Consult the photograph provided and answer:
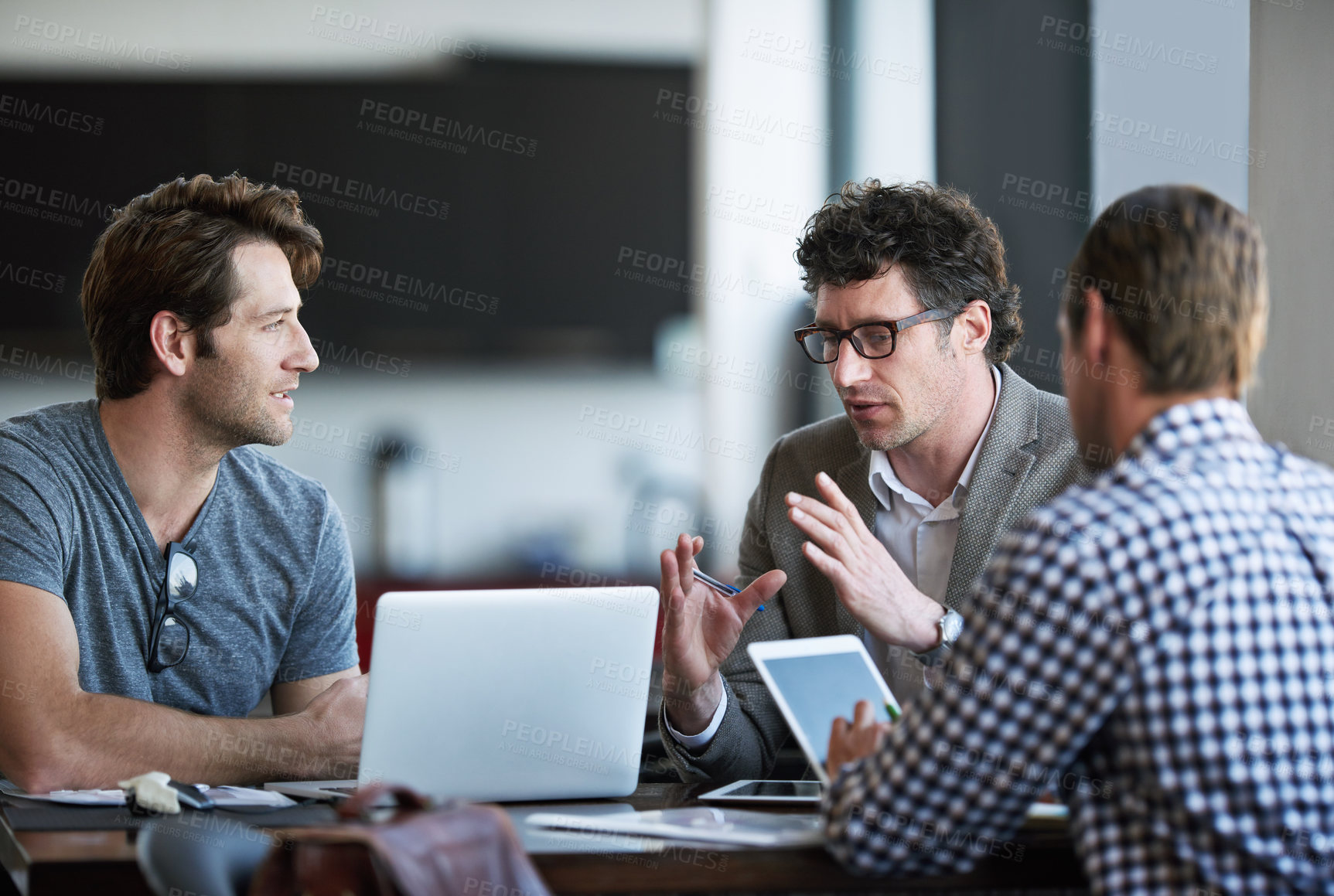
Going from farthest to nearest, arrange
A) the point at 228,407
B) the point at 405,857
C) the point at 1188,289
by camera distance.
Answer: the point at 228,407 < the point at 1188,289 < the point at 405,857

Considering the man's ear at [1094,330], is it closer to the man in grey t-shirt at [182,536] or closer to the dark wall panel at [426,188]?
the man in grey t-shirt at [182,536]

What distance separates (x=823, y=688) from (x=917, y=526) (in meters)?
0.63

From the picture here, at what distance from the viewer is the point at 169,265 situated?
1.83 m

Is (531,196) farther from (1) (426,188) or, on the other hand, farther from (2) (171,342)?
(2) (171,342)

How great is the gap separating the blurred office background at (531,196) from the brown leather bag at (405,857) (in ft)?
7.38

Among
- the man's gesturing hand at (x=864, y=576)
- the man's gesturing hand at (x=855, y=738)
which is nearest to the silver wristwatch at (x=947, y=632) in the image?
the man's gesturing hand at (x=864, y=576)

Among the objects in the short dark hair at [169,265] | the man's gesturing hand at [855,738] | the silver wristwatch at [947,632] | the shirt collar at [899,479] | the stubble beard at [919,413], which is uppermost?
the short dark hair at [169,265]

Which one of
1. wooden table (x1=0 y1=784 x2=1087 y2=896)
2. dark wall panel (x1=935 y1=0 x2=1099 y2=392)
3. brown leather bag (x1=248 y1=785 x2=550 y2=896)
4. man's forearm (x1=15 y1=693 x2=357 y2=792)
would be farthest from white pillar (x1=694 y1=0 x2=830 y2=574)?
brown leather bag (x1=248 y1=785 x2=550 y2=896)

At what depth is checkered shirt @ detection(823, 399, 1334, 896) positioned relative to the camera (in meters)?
0.88

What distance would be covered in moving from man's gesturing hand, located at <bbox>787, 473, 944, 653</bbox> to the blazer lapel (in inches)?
6.9

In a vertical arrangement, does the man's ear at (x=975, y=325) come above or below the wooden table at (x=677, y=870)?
above

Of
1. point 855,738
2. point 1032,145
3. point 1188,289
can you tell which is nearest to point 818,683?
point 855,738

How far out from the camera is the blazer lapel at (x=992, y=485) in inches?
68.0

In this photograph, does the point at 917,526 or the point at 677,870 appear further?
the point at 917,526
